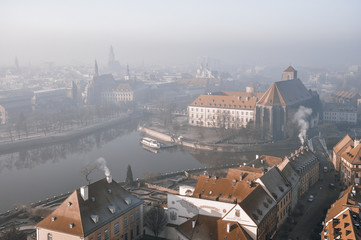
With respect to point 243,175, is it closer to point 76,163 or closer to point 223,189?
point 223,189

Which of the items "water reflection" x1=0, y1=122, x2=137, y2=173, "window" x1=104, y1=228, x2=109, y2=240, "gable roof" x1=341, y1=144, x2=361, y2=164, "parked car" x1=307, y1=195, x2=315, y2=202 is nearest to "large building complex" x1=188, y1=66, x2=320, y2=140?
"water reflection" x1=0, y1=122, x2=137, y2=173

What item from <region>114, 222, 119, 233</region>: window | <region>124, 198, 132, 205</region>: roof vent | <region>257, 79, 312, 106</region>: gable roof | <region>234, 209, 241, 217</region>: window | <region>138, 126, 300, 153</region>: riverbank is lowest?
<region>138, 126, 300, 153</region>: riverbank

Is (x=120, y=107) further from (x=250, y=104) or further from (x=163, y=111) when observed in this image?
(x=250, y=104)

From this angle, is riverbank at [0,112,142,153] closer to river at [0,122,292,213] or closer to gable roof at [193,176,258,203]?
river at [0,122,292,213]

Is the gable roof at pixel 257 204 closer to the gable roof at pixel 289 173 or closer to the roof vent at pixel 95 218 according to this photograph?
the gable roof at pixel 289 173

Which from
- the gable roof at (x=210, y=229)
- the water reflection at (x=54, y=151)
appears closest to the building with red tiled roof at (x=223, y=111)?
the water reflection at (x=54, y=151)

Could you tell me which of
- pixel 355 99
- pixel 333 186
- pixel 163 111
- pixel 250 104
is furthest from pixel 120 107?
pixel 333 186
